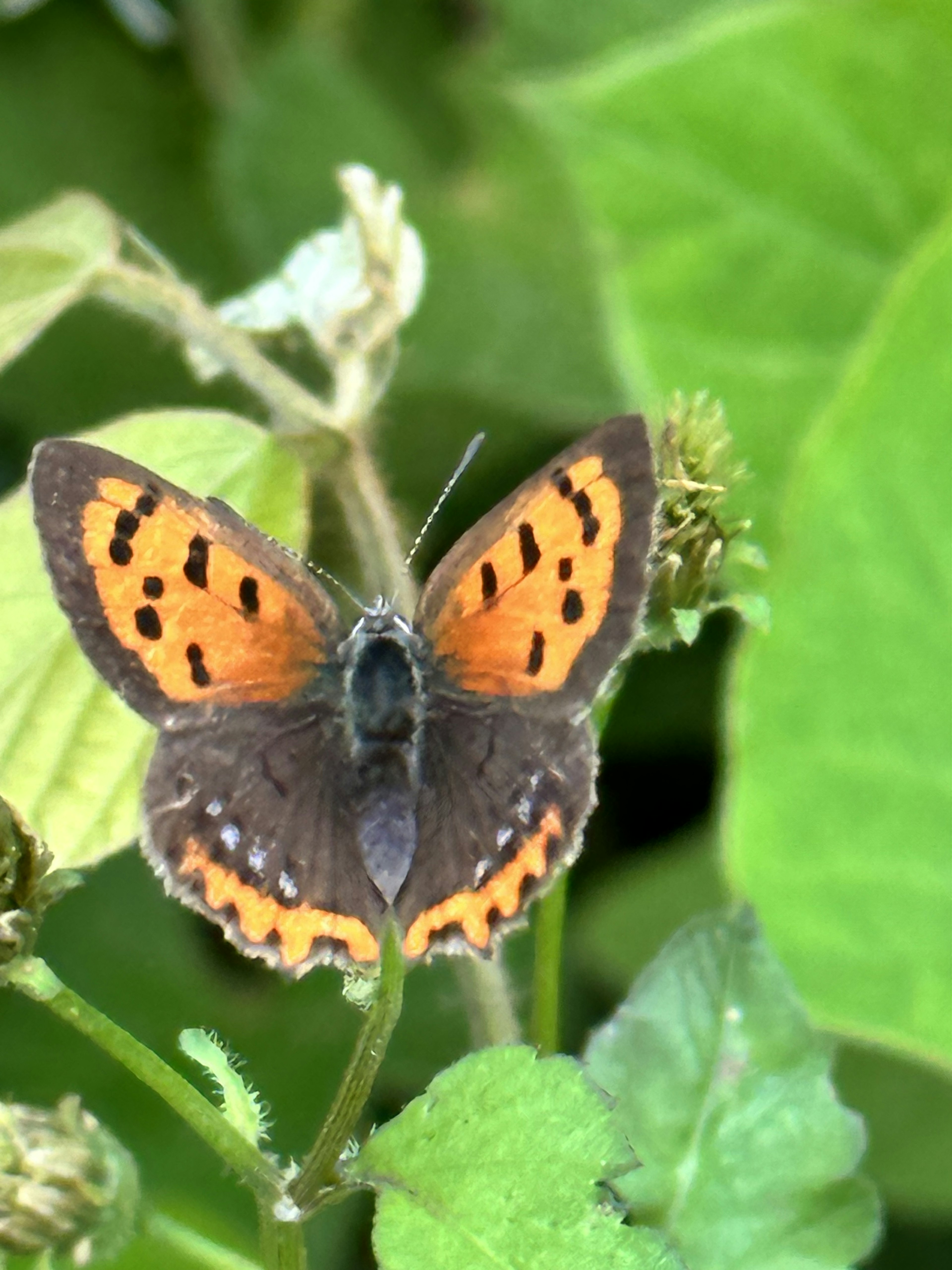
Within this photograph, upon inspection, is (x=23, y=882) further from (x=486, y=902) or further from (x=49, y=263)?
Result: (x=49, y=263)

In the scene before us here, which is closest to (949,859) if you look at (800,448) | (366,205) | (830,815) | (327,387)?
(830,815)

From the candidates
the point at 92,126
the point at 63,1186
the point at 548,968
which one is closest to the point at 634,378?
the point at 548,968

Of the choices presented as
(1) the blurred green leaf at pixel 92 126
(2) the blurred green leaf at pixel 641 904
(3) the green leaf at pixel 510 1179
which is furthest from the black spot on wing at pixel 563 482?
(1) the blurred green leaf at pixel 92 126

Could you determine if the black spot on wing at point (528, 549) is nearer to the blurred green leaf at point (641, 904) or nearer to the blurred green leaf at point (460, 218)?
the blurred green leaf at point (641, 904)

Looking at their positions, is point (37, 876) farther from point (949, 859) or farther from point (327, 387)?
point (327, 387)

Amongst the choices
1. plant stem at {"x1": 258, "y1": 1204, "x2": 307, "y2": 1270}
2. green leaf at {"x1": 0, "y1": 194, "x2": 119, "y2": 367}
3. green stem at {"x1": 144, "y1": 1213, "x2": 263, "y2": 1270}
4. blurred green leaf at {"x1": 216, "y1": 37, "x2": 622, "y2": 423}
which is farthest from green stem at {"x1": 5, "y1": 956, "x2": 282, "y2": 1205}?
blurred green leaf at {"x1": 216, "y1": 37, "x2": 622, "y2": 423}

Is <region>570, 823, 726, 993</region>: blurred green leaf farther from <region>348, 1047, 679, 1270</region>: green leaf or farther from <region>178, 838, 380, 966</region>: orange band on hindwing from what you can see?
<region>348, 1047, 679, 1270</region>: green leaf
